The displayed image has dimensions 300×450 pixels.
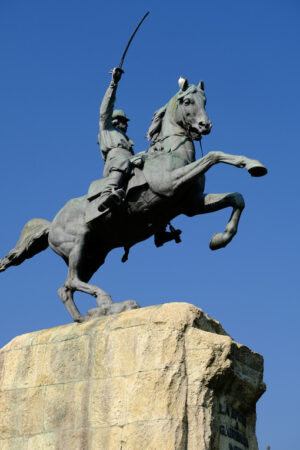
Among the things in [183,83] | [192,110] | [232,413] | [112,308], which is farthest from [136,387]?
[183,83]

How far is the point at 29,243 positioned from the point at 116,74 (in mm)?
2651

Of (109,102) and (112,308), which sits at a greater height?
(109,102)

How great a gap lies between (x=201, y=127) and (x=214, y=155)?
755 millimetres

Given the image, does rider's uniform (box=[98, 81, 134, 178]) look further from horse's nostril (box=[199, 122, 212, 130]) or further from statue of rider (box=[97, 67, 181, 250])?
horse's nostril (box=[199, 122, 212, 130])

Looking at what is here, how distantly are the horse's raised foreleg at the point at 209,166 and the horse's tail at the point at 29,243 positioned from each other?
7.39ft

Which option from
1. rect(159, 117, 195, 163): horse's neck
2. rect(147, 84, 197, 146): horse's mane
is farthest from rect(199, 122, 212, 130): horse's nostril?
rect(147, 84, 197, 146): horse's mane

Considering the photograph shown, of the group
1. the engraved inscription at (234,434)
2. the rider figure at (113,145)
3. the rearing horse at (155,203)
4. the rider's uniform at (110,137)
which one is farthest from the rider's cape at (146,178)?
the engraved inscription at (234,434)

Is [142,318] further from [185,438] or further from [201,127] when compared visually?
[201,127]

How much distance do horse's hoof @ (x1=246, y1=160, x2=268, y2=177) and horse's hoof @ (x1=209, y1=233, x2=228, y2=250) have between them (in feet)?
2.94

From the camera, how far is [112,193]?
953 cm

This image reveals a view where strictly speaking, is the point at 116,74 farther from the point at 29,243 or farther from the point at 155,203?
the point at 29,243

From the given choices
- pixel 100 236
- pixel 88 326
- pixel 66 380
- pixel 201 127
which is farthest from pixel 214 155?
pixel 66 380

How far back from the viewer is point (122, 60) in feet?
34.4

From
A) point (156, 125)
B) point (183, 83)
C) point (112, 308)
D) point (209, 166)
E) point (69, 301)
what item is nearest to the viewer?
point (112, 308)
